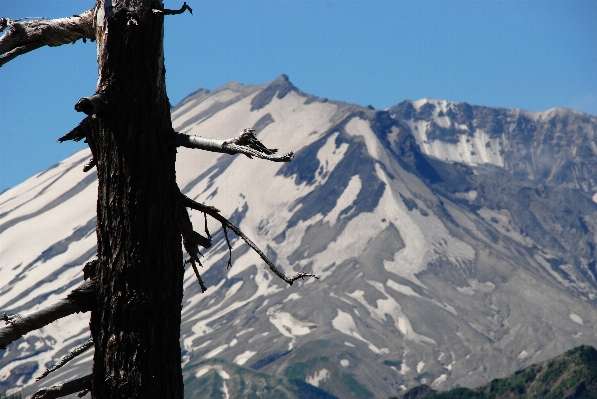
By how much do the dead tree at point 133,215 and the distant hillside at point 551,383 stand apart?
100940mm

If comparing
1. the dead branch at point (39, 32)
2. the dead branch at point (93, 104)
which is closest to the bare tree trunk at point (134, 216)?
the dead branch at point (93, 104)

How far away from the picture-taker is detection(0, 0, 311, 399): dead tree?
638cm

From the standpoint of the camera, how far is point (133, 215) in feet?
21.2

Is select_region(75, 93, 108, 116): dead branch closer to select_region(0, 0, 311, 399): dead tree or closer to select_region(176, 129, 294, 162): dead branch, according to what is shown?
select_region(0, 0, 311, 399): dead tree

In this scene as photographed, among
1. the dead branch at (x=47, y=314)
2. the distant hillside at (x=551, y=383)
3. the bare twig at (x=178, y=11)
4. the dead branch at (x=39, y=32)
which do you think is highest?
the dead branch at (x=39, y=32)

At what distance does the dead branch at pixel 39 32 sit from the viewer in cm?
691

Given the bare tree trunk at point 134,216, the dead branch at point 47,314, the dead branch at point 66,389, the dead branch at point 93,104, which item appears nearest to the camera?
the dead branch at point 47,314

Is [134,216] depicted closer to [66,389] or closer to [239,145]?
[239,145]

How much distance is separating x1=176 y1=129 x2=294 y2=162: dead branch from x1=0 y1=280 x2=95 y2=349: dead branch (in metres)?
1.11

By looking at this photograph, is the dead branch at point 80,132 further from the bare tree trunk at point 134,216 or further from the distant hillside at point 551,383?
the distant hillside at point 551,383

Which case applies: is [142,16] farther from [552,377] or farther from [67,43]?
[552,377]

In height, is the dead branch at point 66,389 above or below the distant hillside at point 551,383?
above

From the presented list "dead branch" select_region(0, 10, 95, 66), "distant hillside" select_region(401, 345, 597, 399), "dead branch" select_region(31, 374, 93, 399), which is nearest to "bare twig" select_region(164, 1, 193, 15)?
Answer: "dead branch" select_region(0, 10, 95, 66)

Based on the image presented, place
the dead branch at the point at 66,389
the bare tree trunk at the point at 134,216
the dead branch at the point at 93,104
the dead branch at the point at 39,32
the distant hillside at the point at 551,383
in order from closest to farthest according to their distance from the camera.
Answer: the dead branch at the point at 93,104
the bare tree trunk at the point at 134,216
the dead branch at the point at 66,389
the dead branch at the point at 39,32
the distant hillside at the point at 551,383
